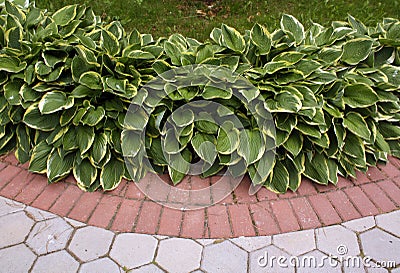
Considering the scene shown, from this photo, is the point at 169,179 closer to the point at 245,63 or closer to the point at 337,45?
the point at 245,63

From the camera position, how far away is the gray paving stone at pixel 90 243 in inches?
82.1

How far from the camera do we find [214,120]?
2490 millimetres

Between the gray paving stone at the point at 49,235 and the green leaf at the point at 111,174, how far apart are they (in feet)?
1.15

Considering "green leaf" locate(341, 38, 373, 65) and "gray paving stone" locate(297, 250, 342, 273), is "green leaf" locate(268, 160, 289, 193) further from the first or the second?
"green leaf" locate(341, 38, 373, 65)

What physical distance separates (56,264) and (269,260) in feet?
3.75

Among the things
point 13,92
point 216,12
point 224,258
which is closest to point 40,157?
point 13,92

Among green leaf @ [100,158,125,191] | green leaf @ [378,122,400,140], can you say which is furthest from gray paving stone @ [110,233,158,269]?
green leaf @ [378,122,400,140]

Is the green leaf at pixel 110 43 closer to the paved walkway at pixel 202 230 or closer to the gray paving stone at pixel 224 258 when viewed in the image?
the paved walkway at pixel 202 230

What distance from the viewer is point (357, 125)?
8.29 feet

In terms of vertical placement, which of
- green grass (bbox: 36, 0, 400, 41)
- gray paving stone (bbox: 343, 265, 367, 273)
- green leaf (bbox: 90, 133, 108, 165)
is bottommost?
gray paving stone (bbox: 343, 265, 367, 273)

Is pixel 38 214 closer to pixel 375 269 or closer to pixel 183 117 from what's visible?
pixel 183 117

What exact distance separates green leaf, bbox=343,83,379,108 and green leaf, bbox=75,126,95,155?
66.5 inches

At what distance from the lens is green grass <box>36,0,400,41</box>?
3.93 meters

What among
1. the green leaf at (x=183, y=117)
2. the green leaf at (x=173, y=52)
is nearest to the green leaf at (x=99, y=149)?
the green leaf at (x=183, y=117)
